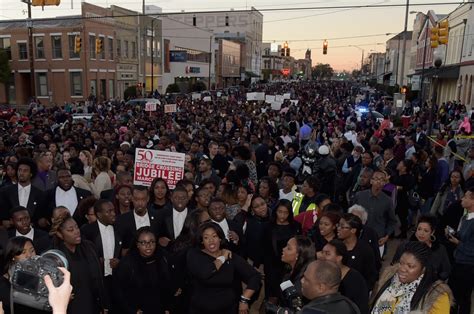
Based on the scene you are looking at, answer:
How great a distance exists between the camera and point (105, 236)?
16.6ft

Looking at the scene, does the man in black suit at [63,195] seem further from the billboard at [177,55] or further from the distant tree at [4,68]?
the billboard at [177,55]

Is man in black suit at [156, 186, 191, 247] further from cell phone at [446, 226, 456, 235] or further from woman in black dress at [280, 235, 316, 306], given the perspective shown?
cell phone at [446, 226, 456, 235]

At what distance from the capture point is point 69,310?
4.03m

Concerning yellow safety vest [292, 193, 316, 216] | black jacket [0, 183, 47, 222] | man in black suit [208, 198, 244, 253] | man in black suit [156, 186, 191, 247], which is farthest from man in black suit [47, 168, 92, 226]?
yellow safety vest [292, 193, 316, 216]

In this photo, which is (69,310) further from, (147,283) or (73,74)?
(73,74)

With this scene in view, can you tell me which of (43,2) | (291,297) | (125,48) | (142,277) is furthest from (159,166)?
(125,48)

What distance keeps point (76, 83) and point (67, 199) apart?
119ft

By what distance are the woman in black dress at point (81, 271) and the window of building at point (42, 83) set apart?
40.0 m

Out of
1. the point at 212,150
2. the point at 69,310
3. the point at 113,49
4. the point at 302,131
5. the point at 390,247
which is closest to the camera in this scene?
the point at 69,310

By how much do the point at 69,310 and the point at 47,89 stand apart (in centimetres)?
4044

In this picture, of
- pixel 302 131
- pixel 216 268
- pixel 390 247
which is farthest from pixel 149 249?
pixel 302 131

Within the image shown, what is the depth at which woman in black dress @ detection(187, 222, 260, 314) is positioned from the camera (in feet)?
13.4

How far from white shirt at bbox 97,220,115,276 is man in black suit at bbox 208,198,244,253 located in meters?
1.18

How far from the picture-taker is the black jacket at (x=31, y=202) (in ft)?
20.8
